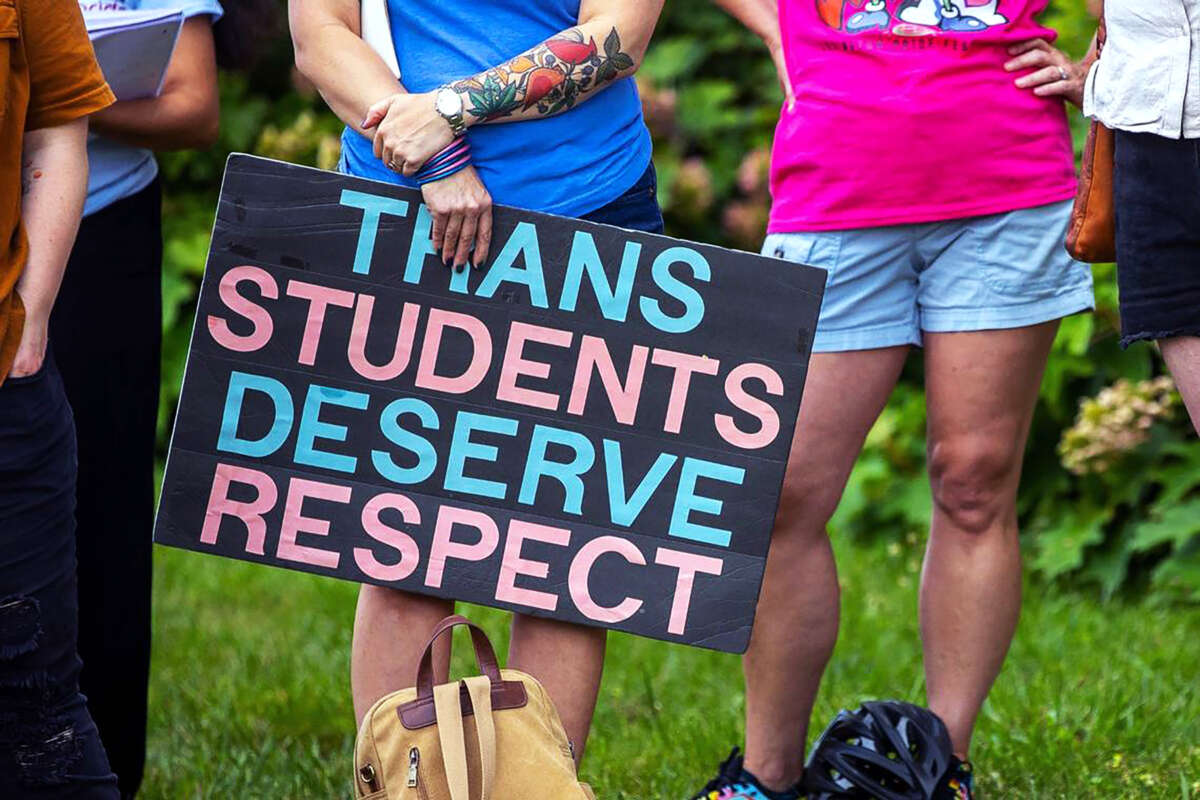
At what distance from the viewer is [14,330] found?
2.15m

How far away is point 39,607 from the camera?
216cm

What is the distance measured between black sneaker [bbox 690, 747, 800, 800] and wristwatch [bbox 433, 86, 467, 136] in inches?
52.8

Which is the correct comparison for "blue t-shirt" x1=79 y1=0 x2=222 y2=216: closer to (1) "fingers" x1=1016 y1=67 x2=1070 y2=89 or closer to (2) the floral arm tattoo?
(2) the floral arm tattoo

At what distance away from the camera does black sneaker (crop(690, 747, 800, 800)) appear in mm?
2883

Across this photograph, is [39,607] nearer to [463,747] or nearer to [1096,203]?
[463,747]

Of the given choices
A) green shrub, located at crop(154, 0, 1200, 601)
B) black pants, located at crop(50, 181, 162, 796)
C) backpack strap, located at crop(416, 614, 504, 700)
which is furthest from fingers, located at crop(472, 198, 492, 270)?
green shrub, located at crop(154, 0, 1200, 601)

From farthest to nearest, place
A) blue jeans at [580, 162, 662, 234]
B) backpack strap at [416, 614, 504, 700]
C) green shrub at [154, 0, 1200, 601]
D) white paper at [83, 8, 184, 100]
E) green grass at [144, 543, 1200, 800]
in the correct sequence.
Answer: green shrub at [154, 0, 1200, 601] → green grass at [144, 543, 1200, 800] → white paper at [83, 8, 184, 100] → blue jeans at [580, 162, 662, 234] → backpack strap at [416, 614, 504, 700]

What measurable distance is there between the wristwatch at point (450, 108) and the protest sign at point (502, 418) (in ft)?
0.59

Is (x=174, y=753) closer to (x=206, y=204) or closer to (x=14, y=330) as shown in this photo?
(x=14, y=330)

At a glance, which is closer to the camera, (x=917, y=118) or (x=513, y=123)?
(x=513, y=123)

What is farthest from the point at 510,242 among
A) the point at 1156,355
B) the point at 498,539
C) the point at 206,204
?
the point at 206,204

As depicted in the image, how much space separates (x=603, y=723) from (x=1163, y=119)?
2.09m

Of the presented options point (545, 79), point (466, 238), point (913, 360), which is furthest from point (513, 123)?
point (913, 360)

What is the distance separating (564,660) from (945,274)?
0.97 meters
